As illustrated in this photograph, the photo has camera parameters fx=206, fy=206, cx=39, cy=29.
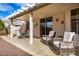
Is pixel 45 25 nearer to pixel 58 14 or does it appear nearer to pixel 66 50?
pixel 58 14

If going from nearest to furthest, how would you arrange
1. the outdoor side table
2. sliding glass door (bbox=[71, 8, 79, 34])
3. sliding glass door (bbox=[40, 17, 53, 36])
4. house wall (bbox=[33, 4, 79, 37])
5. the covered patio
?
the outdoor side table
the covered patio
sliding glass door (bbox=[71, 8, 79, 34])
house wall (bbox=[33, 4, 79, 37])
sliding glass door (bbox=[40, 17, 53, 36])

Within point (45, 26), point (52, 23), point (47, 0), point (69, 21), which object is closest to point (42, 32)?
point (45, 26)

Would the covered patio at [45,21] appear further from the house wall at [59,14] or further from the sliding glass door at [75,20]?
the sliding glass door at [75,20]

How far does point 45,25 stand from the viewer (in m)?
23.0

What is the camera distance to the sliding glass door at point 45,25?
2158 cm

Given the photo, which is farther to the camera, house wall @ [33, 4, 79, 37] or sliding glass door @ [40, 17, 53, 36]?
sliding glass door @ [40, 17, 53, 36]

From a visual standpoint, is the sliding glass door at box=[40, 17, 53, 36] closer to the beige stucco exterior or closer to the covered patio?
the covered patio

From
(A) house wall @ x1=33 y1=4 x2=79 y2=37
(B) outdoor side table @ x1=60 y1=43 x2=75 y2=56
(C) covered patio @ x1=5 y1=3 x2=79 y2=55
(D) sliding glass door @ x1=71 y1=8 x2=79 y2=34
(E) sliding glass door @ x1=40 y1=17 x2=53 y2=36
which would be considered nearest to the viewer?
(B) outdoor side table @ x1=60 y1=43 x2=75 y2=56

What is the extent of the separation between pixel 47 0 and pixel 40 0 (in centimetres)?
33

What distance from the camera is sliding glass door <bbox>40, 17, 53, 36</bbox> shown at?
21.6 m

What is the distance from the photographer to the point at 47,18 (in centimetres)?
2266

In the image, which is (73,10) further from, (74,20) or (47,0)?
(47,0)

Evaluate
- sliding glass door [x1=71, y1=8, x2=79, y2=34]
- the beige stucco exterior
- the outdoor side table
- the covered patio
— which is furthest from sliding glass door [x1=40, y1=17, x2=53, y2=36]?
the outdoor side table

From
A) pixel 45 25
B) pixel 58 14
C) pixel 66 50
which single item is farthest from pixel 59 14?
pixel 66 50
